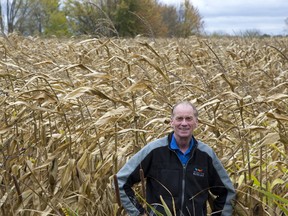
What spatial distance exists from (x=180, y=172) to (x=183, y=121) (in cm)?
28

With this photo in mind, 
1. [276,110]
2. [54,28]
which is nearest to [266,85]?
[276,110]

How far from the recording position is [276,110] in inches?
146

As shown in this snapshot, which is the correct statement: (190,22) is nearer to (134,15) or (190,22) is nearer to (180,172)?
(134,15)

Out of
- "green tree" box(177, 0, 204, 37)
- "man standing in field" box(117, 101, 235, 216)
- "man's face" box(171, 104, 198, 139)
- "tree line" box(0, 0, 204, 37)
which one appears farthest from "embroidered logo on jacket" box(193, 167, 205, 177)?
"green tree" box(177, 0, 204, 37)

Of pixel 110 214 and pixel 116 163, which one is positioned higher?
pixel 116 163

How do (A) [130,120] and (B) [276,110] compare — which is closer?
(B) [276,110]

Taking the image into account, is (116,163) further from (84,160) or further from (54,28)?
(54,28)

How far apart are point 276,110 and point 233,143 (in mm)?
344

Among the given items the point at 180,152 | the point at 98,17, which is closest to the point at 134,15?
the point at 98,17

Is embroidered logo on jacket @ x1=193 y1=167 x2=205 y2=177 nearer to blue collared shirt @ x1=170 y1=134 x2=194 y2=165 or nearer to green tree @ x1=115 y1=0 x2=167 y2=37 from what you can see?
blue collared shirt @ x1=170 y1=134 x2=194 y2=165

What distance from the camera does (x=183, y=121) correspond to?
3.13 m

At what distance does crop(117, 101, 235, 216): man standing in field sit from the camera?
3166 millimetres

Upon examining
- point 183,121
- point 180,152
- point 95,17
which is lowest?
point 180,152

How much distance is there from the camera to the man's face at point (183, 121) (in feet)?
10.2
